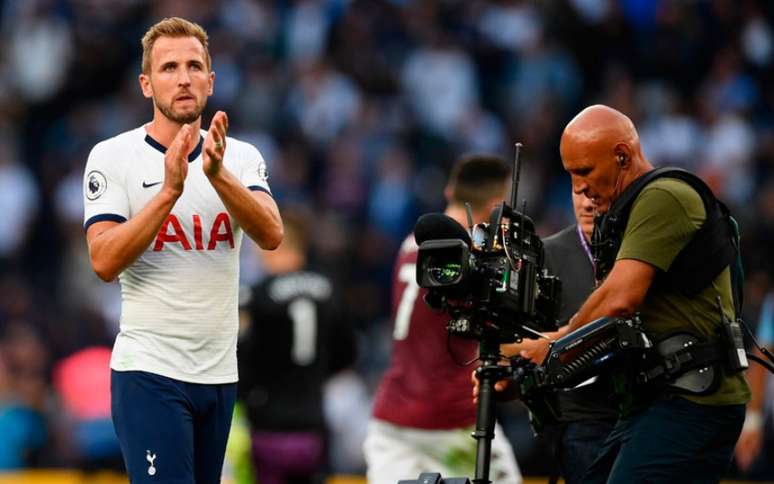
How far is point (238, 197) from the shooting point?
6.10 metres

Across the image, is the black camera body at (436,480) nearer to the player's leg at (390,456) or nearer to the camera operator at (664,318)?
the camera operator at (664,318)

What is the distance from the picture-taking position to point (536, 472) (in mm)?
12555

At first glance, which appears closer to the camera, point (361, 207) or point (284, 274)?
point (284, 274)

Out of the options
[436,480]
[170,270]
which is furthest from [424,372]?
[170,270]

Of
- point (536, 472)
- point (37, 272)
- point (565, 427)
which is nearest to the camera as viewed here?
point (565, 427)

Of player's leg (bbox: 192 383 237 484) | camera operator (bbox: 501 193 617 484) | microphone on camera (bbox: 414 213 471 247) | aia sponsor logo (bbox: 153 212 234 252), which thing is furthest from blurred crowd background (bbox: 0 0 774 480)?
microphone on camera (bbox: 414 213 471 247)

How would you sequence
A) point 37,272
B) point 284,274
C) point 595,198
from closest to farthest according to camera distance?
point 595,198, point 284,274, point 37,272

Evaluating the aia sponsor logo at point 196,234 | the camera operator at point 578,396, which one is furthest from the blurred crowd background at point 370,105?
the aia sponsor logo at point 196,234

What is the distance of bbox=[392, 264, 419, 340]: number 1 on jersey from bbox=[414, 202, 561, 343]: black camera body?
7.60 ft

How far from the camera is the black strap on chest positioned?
19.7ft

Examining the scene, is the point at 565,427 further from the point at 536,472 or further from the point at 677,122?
the point at 677,122

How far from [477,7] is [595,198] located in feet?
35.6

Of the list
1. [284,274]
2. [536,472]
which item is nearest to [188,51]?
[284,274]

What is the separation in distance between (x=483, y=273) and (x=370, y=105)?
10253 mm
